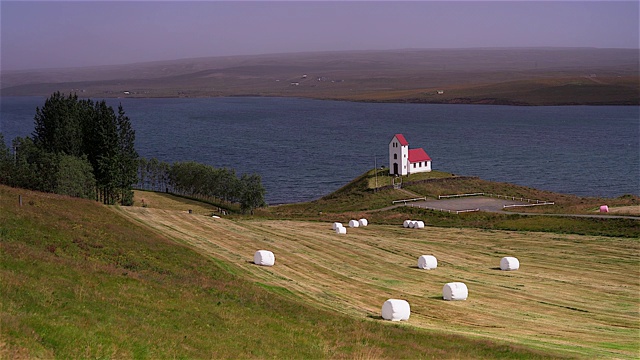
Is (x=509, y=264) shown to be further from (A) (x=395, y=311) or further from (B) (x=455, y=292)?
(A) (x=395, y=311)

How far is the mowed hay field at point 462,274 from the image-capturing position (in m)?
32.2

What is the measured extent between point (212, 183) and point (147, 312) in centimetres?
8175

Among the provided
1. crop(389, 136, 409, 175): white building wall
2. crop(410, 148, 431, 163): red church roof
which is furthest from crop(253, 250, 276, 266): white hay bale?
crop(410, 148, 431, 163): red church roof

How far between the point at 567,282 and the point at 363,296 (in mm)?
15103

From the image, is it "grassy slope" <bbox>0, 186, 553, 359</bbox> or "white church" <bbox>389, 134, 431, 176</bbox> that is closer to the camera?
"grassy slope" <bbox>0, 186, 553, 359</bbox>

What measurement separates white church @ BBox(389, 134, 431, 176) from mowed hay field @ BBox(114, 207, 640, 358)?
34993mm

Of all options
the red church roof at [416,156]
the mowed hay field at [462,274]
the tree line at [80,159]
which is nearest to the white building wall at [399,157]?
the red church roof at [416,156]

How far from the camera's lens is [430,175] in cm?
10175

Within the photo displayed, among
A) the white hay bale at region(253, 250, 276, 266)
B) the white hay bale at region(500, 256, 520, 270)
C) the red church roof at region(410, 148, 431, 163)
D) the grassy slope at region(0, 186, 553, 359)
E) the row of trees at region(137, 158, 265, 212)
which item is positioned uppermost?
the grassy slope at region(0, 186, 553, 359)

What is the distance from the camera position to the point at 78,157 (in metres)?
80.2

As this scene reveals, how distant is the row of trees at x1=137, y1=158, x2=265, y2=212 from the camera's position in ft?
298

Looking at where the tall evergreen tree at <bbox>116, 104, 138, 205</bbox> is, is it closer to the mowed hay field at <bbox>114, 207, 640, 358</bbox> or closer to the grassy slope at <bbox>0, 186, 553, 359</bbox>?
the mowed hay field at <bbox>114, 207, 640, 358</bbox>

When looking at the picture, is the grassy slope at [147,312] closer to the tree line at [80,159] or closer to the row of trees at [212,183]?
the tree line at [80,159]

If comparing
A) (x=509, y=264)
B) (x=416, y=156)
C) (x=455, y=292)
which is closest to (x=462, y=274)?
(x=509, y=264)
